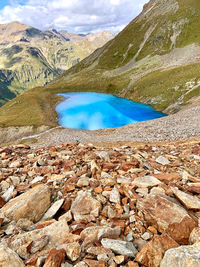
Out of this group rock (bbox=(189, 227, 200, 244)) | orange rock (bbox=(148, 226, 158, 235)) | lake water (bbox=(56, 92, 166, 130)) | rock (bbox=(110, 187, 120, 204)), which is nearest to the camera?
rock (bbox=(189, 227, 200, 244))

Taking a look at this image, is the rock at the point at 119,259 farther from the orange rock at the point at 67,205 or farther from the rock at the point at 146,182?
the rock at the point at 146,182

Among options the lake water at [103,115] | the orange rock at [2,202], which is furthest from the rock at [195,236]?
the lake water at [103,115]

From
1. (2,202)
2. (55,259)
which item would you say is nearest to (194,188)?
(55,259)

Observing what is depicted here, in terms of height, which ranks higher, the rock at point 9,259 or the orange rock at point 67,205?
the rock at point 9,259

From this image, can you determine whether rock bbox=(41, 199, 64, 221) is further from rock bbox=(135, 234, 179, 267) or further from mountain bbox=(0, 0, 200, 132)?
mountain bbox=(0, 0, 200, 132)

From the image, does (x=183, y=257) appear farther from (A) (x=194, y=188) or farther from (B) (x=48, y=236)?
(B) (x=48, y=236)

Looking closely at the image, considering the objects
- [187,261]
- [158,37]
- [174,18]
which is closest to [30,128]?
[187,261]

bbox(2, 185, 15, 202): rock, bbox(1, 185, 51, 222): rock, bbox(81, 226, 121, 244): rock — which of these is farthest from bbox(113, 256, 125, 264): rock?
bbox(2, 185, 15, 202): rock
